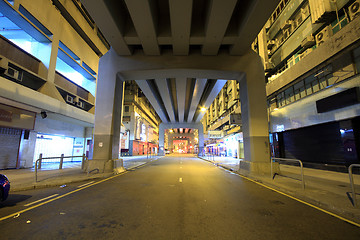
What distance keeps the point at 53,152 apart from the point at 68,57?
33.0 feet

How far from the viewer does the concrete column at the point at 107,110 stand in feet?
37.1

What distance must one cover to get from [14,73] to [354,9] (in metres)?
22.7

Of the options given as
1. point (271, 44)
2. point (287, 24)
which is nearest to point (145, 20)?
point (287, 24)

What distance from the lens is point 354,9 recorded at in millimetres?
10977

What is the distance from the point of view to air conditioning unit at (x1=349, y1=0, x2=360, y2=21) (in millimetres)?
10687

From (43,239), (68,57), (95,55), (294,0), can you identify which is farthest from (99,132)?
(294,0)

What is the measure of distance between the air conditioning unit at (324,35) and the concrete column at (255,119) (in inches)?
247

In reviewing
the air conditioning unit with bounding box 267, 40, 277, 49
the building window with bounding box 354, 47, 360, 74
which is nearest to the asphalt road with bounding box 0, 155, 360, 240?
the building window with bounding box 354, 47, 360, 74

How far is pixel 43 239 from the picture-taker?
9.71 feet

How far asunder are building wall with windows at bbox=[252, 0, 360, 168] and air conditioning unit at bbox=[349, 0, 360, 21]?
0.06m

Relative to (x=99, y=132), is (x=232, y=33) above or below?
above

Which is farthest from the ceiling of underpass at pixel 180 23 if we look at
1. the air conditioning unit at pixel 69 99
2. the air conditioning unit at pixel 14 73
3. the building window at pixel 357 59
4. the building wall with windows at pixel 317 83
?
the air conditioning unit at pixel 69 99

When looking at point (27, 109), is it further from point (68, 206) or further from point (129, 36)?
point (68, 206)

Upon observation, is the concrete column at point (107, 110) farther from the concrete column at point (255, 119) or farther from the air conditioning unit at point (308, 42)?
the air conditioning unit at point (308, 42)
